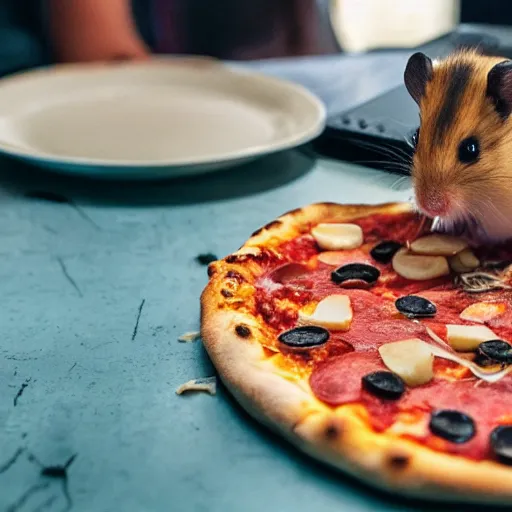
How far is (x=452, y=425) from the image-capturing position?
64 centimetres

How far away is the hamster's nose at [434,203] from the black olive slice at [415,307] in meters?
0.12

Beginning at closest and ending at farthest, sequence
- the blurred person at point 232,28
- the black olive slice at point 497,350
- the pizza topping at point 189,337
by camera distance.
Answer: the black olive slice at point 497,350 → the pizza topping at point 189,337 → the blurred person at point 232,28

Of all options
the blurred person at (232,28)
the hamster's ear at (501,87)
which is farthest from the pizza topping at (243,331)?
the blurred person at (232,28)

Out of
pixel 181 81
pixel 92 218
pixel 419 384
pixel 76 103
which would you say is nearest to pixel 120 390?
pixel 419 384

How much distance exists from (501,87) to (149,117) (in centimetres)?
73

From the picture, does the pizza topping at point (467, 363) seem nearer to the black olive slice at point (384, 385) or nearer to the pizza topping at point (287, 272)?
the black olive slice at point (384, 385)

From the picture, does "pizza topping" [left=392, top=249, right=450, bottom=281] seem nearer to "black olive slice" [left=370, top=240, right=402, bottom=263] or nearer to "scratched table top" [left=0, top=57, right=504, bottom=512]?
"black olive slice" [left=370, top=240, right=402, bottom=263]

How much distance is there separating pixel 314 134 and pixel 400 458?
2.34ft

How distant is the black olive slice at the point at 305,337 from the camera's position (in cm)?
75

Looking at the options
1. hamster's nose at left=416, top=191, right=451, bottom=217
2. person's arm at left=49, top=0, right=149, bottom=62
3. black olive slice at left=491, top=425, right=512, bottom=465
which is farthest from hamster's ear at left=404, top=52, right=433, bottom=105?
person's arm at left=49, top=0, right=149, bottom=62

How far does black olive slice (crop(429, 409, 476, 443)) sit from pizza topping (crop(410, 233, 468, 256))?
11.8 inches

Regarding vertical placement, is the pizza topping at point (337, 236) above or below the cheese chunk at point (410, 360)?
below

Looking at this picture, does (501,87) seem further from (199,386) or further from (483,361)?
(199,386)

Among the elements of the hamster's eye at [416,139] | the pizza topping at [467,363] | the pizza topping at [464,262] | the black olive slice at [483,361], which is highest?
the hamster's eye at [416,139]
